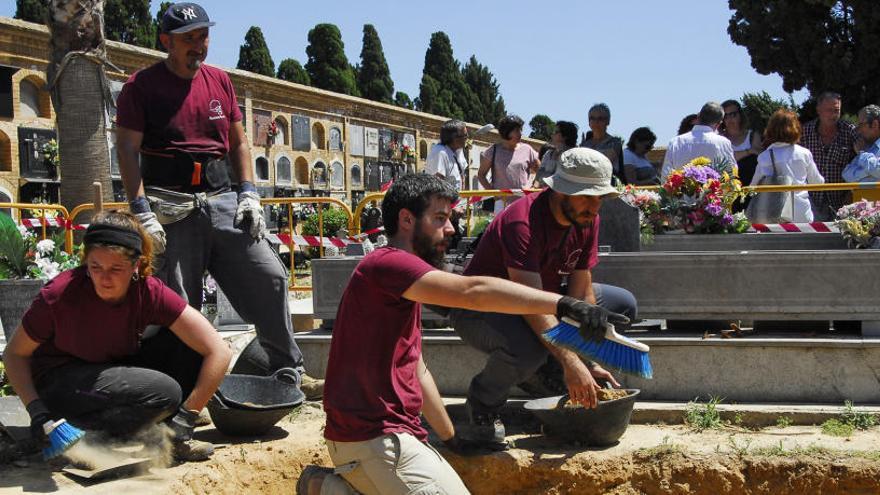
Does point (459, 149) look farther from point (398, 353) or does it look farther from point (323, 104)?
point (323, 104)

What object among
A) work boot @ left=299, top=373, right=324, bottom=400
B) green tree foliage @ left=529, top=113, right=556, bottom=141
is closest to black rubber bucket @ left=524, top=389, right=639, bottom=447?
work boot @ left=299, top=373, right=324, bottom=400

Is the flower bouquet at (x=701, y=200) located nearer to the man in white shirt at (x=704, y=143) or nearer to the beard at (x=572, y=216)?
the man in white shirt at (x=704, y=143)

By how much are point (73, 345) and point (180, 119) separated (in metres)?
1.34

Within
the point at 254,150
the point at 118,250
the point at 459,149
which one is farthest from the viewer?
the point at 254,150

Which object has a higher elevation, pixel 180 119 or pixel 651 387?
pixel 180 119

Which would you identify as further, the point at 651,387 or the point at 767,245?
the point at 767,245

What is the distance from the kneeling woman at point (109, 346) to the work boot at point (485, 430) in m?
1.32

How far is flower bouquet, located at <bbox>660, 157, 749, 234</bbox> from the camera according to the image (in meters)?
6.98

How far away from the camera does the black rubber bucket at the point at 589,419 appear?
190 inches

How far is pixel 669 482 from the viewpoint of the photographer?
4.88 m

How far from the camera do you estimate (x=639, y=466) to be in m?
4.92

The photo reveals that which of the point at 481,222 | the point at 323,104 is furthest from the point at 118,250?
the point at 323,104

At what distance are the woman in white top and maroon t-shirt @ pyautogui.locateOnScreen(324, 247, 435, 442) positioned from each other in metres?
5.41

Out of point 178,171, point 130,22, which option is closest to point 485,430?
point 178,171
